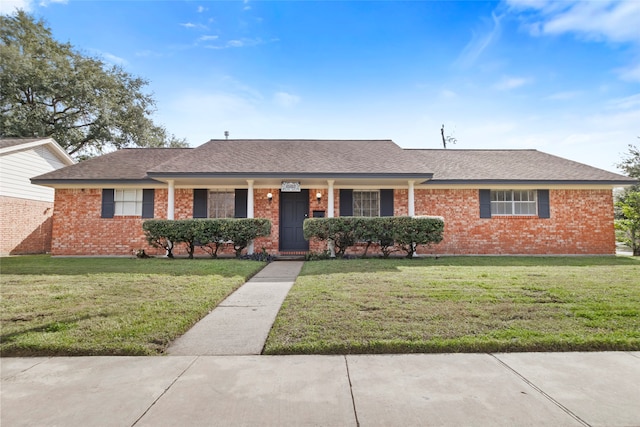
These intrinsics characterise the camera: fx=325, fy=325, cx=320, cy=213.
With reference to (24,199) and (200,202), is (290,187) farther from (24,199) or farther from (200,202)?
→ (24,199)

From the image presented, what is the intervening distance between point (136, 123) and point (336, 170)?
66.4 feet

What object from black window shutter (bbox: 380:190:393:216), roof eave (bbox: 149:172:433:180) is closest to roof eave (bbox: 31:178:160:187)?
roof eave (bbox: 149:172:433:180)

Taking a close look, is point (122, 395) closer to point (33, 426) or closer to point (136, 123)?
point (33, 426)

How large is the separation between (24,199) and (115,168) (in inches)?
212

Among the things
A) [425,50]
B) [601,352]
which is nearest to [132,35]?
[425,50]

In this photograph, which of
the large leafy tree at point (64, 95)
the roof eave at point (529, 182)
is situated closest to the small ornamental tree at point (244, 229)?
the roof eave at point (529, 182)

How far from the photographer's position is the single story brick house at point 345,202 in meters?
11.3

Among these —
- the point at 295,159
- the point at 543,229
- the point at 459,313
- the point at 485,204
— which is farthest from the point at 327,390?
the point at 543,229

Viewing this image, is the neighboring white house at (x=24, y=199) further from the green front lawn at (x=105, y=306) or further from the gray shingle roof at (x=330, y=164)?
the green front lawn at (x=105, y=306)

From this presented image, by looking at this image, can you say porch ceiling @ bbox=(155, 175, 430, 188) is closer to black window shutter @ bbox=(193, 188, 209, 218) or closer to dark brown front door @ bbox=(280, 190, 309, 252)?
black window shutter @ bbox=(193, 188, 209, 218)

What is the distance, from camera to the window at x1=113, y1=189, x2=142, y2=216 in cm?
1170

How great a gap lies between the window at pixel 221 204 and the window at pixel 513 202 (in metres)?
9.41

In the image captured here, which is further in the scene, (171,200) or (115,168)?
(115,168)

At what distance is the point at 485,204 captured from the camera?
37.9 feet
